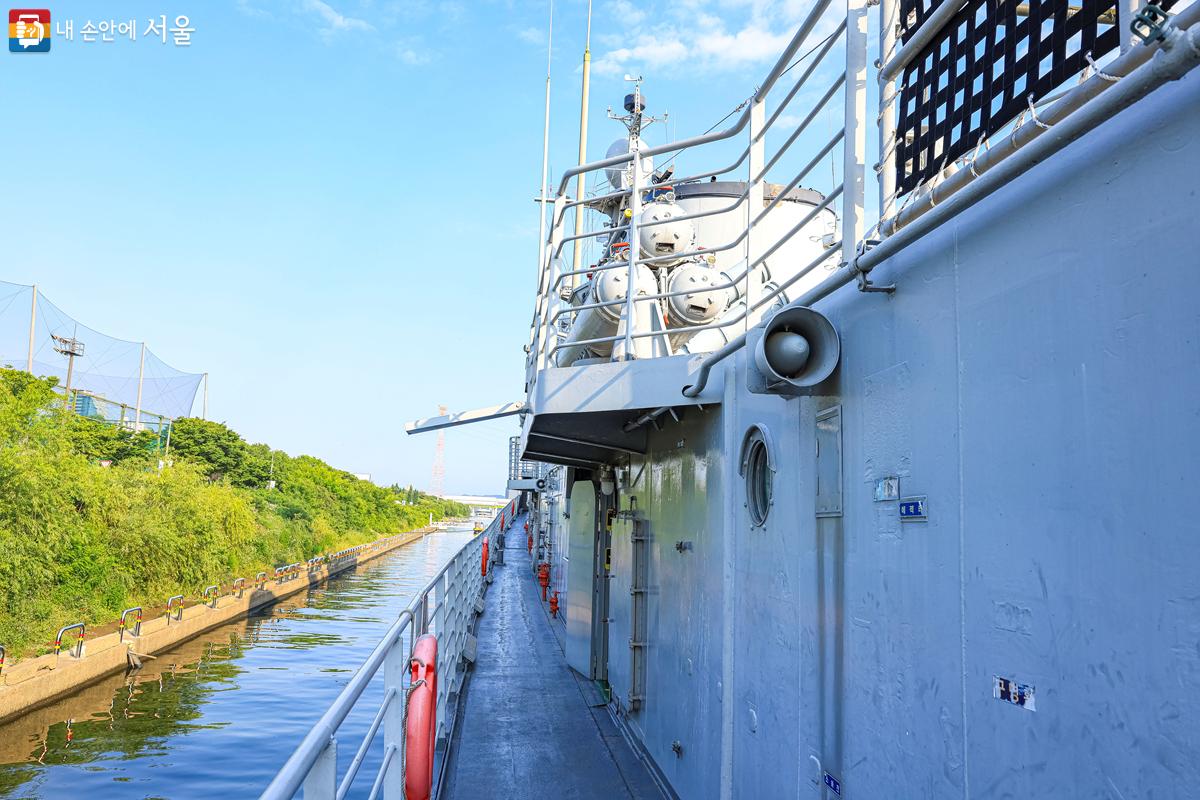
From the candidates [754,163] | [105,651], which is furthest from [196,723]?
[754,163]

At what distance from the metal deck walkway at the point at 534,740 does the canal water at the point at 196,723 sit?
3.62 meters

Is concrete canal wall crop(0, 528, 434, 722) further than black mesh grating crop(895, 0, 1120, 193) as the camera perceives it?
Yes

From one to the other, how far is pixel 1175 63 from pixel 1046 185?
509 millimetres

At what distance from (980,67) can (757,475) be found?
7.33 feet

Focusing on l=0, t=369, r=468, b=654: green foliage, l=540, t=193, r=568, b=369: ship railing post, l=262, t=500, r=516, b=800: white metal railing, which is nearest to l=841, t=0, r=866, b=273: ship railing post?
l=262, t=500, r=516, b=800: white metal railing

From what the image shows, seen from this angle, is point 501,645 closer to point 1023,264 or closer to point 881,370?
point 881,370

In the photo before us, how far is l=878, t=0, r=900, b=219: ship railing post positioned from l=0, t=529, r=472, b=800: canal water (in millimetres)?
10759

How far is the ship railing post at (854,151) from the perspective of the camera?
122 inches

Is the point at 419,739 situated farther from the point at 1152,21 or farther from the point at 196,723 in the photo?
the point at 196,723

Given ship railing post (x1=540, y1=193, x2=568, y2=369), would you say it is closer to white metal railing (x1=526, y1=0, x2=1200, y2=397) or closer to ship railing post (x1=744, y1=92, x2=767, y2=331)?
white metal railing (x1=526, y1=0, x2=1200, y2=397)

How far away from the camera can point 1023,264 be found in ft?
7.11

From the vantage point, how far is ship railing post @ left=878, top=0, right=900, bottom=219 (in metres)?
2.88

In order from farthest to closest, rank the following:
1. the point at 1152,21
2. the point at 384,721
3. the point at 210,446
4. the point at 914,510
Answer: the point at 210,446 < the point at 384,721 < the point at 914,510 < the point at 1152,21

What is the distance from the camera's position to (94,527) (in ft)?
73.3
